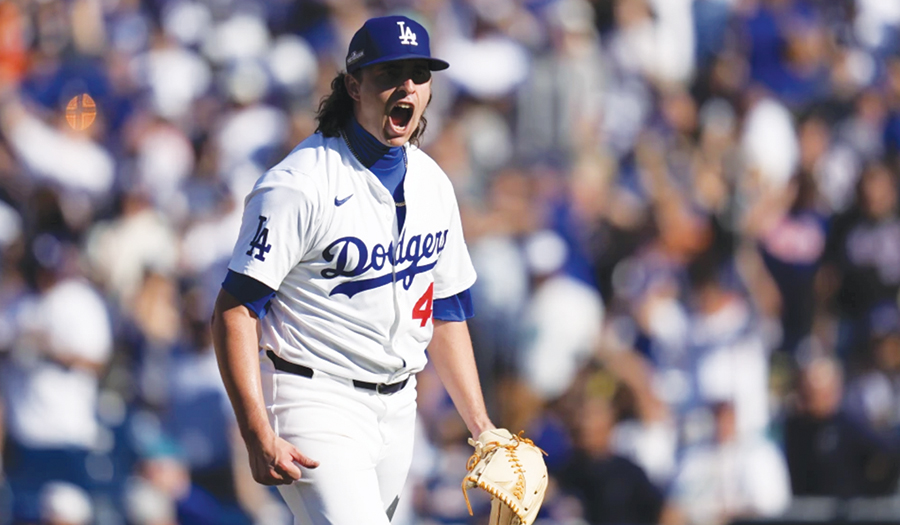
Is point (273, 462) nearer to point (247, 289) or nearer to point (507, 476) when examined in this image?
point (247, 289)

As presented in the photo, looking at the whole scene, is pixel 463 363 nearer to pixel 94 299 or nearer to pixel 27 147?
pixel 94 299

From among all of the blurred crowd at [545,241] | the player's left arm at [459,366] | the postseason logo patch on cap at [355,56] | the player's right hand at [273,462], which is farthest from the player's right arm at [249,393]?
the blurred crowd at [545,241]

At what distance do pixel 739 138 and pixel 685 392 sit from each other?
2098mm

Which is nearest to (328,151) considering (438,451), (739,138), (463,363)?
(463,363)

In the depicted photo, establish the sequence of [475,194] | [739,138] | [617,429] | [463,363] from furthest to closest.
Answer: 1. [739,138]
2. [475,194]
3. [617,429]
4. [463,363]

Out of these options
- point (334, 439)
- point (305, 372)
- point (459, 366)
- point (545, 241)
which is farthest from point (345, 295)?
point (545, 241)

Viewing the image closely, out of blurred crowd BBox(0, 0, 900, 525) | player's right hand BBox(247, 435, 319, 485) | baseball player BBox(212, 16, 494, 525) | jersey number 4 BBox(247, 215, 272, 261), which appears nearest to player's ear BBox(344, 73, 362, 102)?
baseball player BBox(212, 16, 494, 525)

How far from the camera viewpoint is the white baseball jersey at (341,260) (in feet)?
11.4

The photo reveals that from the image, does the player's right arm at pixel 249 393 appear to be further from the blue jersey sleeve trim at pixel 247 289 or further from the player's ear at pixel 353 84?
the player's ear at pixel 353 84

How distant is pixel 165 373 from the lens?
7738 mm

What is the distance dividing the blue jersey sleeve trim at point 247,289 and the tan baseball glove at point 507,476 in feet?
2.66

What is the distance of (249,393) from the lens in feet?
11.1

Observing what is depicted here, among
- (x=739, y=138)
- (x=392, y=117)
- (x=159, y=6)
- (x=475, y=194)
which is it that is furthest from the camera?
(x=159, y=6)

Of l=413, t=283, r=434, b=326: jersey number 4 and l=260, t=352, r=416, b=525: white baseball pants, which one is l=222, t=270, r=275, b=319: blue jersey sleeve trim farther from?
l=413, t=283, r=434, b=326: jersey number 4
